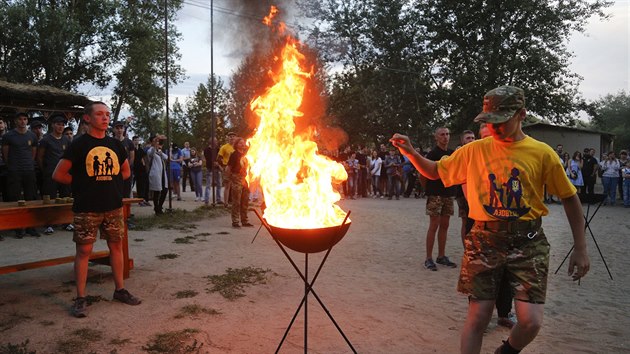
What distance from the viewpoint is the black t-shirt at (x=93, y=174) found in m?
4.26

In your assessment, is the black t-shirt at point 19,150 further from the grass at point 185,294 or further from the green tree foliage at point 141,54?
the green tree foliage at point 141,54

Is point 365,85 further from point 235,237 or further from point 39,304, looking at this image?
point 39,304

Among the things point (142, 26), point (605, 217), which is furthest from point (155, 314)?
point (142, 26)

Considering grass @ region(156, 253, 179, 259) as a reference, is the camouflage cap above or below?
above

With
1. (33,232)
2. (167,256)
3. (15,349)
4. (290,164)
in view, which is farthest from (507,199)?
(33,232)

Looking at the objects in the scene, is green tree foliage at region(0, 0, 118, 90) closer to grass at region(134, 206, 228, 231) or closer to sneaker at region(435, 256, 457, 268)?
grass at region(134, 206, 228, 231)

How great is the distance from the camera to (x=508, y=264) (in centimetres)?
278

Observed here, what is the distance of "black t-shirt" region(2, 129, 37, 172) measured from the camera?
812 cm

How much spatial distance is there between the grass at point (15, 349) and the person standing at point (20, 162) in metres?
5.58

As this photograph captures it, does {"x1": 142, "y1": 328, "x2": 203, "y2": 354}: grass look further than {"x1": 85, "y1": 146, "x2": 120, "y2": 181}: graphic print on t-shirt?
No

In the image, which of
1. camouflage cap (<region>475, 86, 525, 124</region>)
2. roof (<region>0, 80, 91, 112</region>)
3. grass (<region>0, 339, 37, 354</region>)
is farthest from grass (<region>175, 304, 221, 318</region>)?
roof (<region>0, 80, 91, 112</region>)

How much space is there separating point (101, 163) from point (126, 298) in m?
1.49

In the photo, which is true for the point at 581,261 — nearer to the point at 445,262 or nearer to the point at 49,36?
the point at 445,262

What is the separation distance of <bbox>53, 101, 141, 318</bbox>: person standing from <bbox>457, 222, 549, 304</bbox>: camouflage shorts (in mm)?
3492
